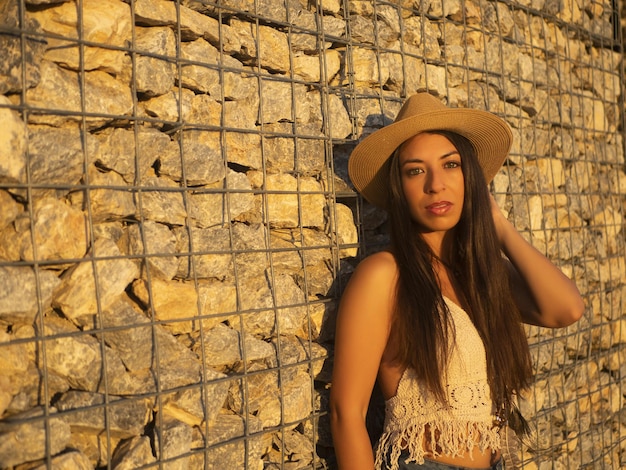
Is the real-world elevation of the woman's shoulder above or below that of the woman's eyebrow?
below

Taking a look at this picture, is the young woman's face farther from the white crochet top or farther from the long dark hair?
the white crochet top

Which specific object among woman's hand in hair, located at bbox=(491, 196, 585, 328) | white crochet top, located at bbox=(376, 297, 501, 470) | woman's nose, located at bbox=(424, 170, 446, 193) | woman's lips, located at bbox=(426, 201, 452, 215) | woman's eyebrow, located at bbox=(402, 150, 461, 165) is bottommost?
white crochet top, located at bbox=(376, 297, 501, 470)

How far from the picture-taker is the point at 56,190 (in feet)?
5.52

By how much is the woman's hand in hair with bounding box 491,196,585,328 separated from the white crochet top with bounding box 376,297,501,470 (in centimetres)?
35

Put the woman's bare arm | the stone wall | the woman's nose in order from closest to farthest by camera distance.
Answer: the stone wall → the woman's bare arm → the woman's nose

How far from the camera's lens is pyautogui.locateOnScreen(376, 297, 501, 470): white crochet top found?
216 centimetres

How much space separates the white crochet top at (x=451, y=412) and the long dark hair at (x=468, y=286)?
0.05m

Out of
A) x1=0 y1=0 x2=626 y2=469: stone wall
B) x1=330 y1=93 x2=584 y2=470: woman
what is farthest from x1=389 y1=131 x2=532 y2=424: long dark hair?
x1=0 y1=0 x2=626 y2=469: stone wall

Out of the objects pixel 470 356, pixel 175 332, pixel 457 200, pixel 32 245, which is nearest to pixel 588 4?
pixel 457 200

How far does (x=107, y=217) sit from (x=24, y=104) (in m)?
0.34

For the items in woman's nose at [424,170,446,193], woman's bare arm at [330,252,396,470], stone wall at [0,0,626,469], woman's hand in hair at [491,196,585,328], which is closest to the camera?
A: stone wall at [0,0,626,469]

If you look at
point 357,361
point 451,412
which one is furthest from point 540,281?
point 357,361

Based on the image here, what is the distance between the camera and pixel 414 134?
2291 millimetres

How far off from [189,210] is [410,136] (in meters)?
0.79
